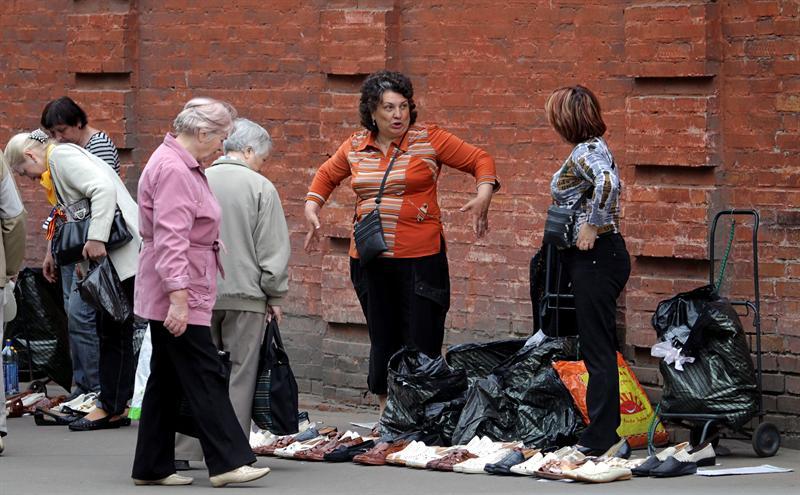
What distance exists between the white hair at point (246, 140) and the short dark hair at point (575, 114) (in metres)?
1.46

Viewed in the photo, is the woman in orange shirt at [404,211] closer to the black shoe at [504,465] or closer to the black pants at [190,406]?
the black shoe at [504,465]

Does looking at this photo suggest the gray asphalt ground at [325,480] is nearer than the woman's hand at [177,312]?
No

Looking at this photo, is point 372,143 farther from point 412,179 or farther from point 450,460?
point 450,460

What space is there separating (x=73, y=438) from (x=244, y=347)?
75.6 inches

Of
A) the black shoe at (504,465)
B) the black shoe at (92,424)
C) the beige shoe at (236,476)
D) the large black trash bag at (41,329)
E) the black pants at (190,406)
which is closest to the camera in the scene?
the black pants at (190,406)

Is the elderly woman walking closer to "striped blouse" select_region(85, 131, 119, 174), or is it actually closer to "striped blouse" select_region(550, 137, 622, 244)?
"striped blouse" select_region(550, 137, 622, 244)

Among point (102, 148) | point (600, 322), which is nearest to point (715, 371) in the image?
point (600, 322)

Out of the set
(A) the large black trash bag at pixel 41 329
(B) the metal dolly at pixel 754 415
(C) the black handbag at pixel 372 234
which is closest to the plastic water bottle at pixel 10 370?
(A) the large black trash bag at pixel 41 329

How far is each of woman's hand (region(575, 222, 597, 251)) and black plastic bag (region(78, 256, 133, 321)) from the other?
287 centimetres

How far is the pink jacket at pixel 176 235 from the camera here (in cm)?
730

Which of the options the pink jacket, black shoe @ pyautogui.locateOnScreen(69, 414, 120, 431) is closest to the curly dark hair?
the pink jacket

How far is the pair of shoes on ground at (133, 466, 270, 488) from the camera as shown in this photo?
7.61 m

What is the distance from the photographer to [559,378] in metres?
8.66

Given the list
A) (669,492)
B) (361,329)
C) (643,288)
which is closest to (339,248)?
(361,329)
